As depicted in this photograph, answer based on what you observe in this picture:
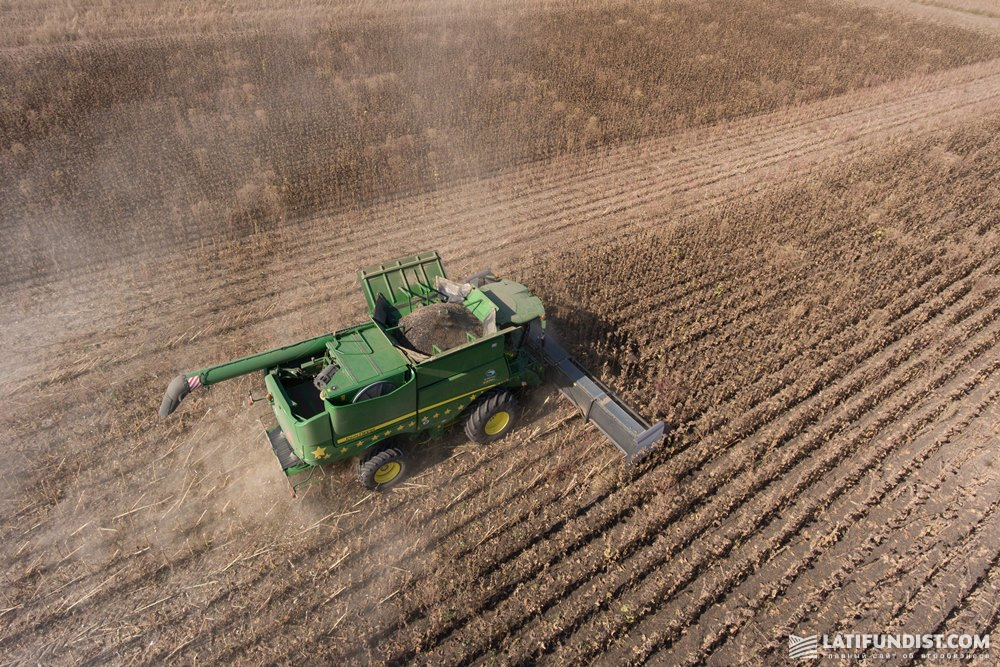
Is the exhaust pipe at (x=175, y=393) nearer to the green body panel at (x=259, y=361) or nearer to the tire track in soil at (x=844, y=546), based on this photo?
the green body panel at (x=259, y=361)

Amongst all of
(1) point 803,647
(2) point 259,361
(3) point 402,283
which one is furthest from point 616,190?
(1) point 803,647

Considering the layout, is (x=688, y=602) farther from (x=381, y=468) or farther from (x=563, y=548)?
(x=381, y=468)

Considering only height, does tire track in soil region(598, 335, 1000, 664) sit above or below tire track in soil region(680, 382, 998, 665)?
above

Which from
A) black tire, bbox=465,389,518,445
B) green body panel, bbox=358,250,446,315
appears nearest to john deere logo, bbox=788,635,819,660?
black tire, bbox=465,389,518,445

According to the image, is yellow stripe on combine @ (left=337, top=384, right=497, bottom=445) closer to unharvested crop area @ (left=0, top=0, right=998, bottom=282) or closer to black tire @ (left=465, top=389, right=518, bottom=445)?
black tire @ (left=465, top=389, right=518, bottom=445)

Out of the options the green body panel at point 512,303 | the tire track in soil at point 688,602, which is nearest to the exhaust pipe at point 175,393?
the green body panel at point 512,303

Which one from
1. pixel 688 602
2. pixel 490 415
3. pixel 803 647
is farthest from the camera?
pixel 490 415
